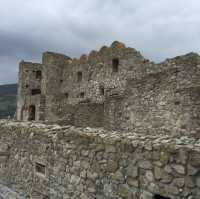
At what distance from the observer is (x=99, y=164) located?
198 inches

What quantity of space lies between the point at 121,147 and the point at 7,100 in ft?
303

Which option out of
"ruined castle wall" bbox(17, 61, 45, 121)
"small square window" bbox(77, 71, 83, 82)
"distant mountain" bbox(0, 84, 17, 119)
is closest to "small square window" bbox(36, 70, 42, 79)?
"ruined castle wall" bbox(17, 61, 45, 121)

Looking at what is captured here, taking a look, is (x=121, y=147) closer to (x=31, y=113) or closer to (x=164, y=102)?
(x=164, y=102)

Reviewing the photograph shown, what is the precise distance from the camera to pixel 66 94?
27844mm

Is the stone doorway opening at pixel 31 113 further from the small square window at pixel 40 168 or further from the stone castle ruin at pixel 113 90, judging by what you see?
the small square window at pixel 40 168

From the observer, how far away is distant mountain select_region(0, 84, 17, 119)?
252 ft

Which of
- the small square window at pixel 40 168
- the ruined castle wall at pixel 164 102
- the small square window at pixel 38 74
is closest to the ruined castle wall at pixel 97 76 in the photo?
the small square window at pixel 38 74

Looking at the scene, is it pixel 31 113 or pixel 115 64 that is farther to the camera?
pixel 31 113

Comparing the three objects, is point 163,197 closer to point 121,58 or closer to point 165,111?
point 165,111

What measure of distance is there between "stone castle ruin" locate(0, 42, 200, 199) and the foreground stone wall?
0.04 ft

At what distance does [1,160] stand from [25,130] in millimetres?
1538

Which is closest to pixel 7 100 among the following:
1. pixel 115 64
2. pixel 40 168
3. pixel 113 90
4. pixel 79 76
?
pixel 79 76

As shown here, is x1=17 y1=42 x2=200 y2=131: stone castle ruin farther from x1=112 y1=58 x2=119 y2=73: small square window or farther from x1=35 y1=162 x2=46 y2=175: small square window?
x1=35 y1=162 x2=46 y2=175: small square window

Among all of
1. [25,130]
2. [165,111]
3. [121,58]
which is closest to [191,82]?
[165,111]
